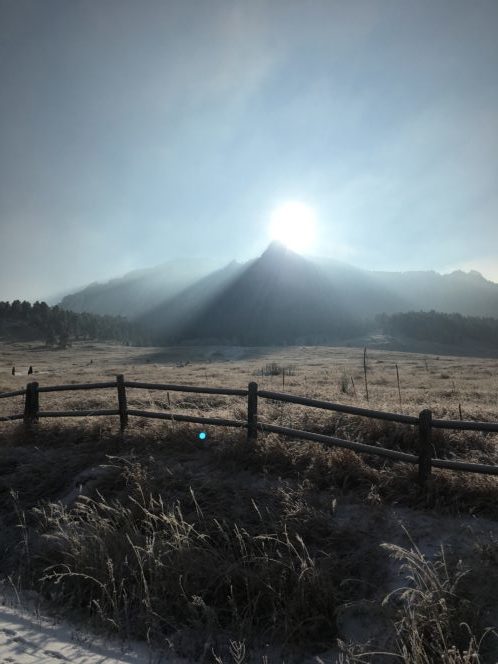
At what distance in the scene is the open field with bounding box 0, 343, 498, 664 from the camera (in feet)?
12.5

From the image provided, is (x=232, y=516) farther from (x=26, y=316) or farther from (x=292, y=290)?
(x=292, y=290)

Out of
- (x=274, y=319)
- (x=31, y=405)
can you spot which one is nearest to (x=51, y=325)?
(x=274, y=319)

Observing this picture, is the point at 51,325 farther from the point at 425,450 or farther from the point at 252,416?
the point at 425,450

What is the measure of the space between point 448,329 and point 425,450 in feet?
383

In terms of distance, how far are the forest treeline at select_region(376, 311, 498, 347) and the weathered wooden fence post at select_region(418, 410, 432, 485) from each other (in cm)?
11174

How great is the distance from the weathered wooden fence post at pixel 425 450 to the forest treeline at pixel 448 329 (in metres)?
112

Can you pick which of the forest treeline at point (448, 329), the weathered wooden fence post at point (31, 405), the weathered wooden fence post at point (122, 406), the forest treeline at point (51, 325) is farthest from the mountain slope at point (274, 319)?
the weathered wooden fence post at point (122, 406)

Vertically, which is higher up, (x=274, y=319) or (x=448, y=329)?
(x=274, y=319)

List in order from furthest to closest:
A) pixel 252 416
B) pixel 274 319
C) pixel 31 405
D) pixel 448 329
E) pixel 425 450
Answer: pixel 274 319
pixel 448 329
pixel 31 405
pixel 252 416
pixel 425 450

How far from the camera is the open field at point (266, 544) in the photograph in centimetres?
379

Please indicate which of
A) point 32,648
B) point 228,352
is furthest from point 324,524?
point 228,352

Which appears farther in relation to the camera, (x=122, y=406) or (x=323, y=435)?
(x=122, y=406)

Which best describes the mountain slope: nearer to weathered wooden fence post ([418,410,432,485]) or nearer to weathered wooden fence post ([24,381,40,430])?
weathered wooden fence post ([24,381,40,430])

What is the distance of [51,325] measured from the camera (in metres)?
106
